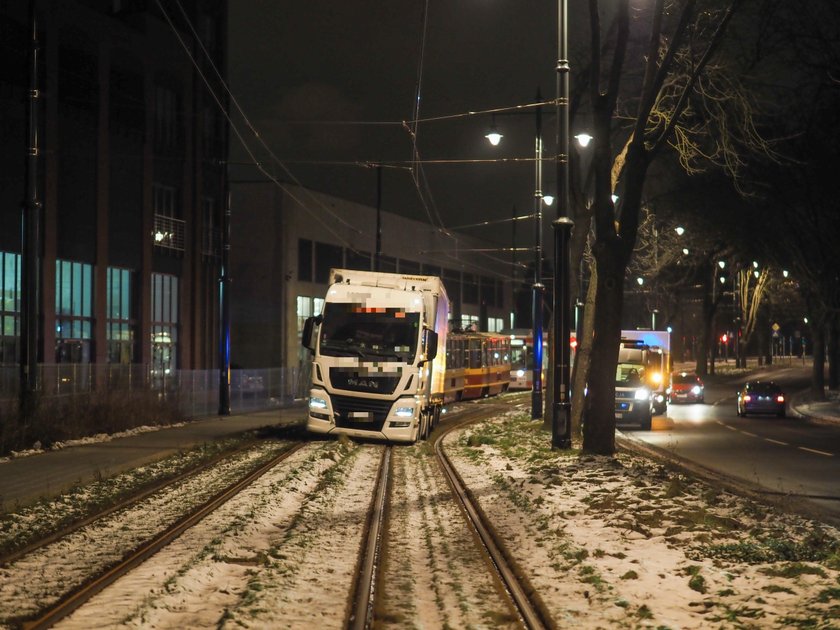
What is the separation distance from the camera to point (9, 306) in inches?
1478

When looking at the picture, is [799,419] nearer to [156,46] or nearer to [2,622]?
[156,46]

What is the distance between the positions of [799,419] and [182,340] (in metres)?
25.6

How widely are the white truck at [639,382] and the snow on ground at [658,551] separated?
17762 millimetres

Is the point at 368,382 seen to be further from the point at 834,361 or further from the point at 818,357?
the point at 834,361

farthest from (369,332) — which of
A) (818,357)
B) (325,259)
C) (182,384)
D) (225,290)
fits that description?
(325,259)

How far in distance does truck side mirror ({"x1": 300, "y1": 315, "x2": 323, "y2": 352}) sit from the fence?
5.52m

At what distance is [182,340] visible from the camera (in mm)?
48969

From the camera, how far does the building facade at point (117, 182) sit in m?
37.7

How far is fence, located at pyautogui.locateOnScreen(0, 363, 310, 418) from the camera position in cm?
2786

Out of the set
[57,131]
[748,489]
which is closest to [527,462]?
[748,489]

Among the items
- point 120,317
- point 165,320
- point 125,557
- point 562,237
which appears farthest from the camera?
point 165,320

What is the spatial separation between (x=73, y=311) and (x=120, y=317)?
350 centimetres

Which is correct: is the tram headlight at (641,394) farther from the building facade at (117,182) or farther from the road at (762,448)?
the building facade at (117,182)

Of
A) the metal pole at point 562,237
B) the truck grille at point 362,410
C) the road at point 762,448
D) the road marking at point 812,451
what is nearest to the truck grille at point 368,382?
the truck grille at point 362,410
